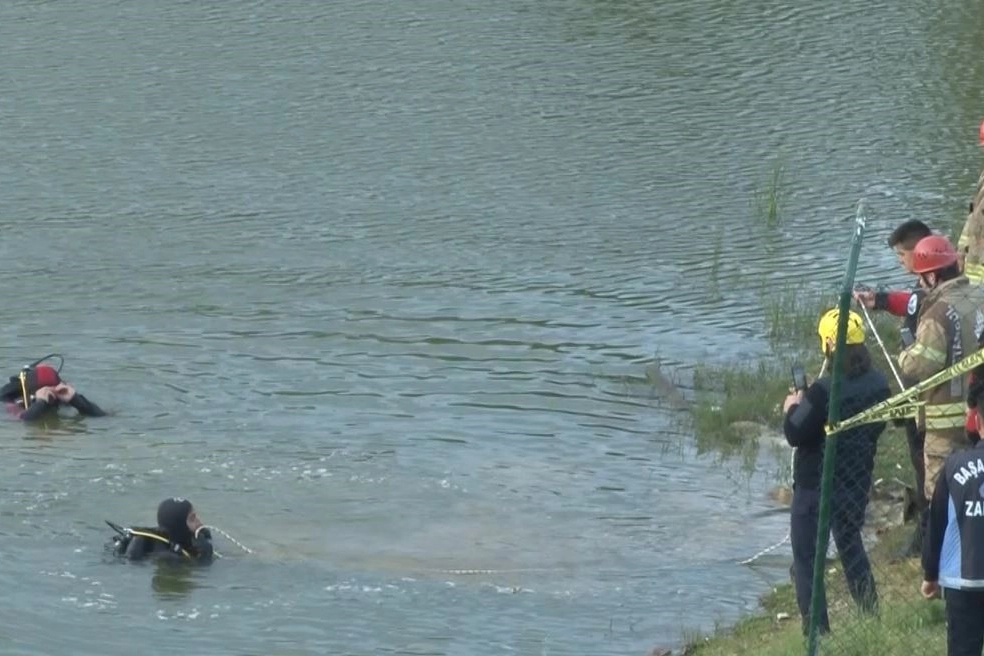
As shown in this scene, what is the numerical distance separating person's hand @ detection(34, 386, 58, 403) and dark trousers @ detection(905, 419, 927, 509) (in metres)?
6.59

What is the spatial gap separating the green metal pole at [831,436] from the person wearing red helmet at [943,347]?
1.07 m

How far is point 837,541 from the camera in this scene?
344 inches

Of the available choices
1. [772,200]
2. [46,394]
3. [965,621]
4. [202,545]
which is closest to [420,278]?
[772,200]

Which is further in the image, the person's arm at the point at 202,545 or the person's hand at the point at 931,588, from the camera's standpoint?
the person's arm at the point at 202,545

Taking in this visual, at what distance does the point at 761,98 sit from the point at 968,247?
12.9 meters

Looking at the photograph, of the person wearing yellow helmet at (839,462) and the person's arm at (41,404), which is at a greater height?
the person wearing yellow helmet at (839,462)

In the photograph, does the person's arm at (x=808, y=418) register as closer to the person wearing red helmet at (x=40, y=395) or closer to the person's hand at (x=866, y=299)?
the person's hand at (x=866, y=299)

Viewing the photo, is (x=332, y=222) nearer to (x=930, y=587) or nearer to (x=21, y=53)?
(x=21, y=53)

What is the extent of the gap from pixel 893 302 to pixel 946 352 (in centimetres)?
151

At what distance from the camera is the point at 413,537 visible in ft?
39.8

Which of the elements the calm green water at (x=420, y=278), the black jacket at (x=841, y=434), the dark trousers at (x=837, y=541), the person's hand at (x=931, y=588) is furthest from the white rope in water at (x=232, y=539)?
the person's hand at (x=931, y=588)

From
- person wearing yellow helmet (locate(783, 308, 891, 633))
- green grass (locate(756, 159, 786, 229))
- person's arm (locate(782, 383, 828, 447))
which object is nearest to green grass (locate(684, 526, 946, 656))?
person wearing yellow helmet (locate(783, 308, 891, 633))

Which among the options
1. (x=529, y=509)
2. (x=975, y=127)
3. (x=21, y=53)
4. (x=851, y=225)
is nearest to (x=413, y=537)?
(x=529, y=509)

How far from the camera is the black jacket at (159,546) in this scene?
1161cm
